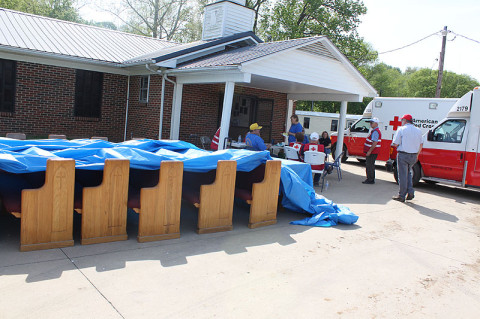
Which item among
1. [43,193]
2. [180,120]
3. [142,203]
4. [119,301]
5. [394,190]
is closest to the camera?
[119,301]

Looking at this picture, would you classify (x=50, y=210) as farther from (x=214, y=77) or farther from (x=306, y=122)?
(x=306, y=122)

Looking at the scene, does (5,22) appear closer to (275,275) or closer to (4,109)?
(4,109)

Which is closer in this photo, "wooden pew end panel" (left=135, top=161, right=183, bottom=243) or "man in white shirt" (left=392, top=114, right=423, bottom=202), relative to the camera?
"wooden pew end panel" (left=135, top=161, right=183, bottom=243)

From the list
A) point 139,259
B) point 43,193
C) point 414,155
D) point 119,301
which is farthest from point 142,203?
point 414,155

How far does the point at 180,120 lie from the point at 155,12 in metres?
26.6

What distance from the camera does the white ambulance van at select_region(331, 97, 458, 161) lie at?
13287mm

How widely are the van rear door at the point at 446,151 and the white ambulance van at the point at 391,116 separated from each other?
324 centimetres

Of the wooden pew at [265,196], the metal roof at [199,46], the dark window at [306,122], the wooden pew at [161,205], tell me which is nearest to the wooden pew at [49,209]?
the wooden pew at [161,205]

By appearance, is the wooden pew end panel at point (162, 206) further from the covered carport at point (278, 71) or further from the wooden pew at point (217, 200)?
the covered carport at point (278, 71)

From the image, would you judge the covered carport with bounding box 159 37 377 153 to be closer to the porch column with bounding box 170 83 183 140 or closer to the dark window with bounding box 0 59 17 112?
the porch column with bounding box 170 83 183 140

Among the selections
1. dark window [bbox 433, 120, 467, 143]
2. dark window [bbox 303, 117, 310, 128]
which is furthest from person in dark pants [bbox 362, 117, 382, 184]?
dark window [bbox 303, 117, 310, 128]

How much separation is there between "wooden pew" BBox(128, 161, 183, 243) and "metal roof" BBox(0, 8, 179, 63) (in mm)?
8439

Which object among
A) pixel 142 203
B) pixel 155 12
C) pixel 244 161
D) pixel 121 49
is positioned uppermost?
pixel 155 12

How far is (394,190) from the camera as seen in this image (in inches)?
408
